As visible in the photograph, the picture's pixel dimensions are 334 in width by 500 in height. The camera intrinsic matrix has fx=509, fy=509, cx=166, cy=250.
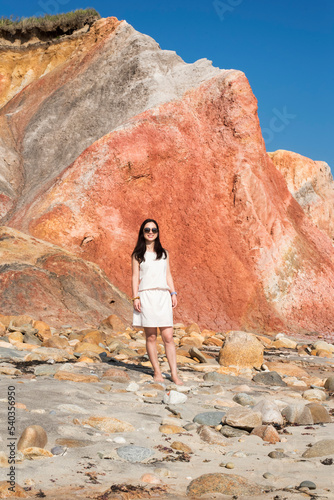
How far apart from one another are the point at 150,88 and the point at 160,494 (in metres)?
16.0

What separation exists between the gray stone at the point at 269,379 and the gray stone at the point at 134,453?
3.62 meters

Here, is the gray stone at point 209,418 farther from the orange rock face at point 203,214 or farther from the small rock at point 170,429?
the orange rock face at point 203,214

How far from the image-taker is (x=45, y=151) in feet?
61.4

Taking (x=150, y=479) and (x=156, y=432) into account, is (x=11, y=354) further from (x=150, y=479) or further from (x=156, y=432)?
(x=150, y=479)

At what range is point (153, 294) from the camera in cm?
604

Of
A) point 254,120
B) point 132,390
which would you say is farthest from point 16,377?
point 254,120

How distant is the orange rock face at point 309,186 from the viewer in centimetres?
2952

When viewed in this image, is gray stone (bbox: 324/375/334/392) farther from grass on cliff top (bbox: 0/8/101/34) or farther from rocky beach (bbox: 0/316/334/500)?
grass on cliff top (bbox: 0/8/101/34)

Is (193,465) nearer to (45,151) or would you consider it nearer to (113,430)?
(113,430)

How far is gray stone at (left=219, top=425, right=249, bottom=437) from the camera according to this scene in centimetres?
414

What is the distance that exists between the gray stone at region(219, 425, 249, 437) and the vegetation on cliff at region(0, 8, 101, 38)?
22.6 m

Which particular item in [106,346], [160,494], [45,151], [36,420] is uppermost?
[45,151]

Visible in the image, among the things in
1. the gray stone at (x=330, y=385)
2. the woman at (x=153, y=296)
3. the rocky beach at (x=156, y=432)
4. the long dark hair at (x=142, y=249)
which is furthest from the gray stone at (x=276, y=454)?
the gray stone at (x=330, y=385)

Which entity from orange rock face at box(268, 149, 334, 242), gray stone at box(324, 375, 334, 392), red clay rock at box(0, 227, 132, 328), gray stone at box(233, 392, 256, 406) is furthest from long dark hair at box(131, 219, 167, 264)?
orange rock face at box(268, 149, 334, 242)
